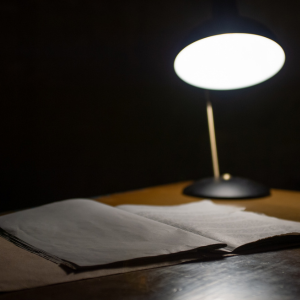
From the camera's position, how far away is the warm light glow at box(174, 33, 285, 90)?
34.9 inches

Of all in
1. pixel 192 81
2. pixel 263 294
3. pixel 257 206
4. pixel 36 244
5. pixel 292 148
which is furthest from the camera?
pixel 292 148

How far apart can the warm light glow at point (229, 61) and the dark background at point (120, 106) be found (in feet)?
1.15

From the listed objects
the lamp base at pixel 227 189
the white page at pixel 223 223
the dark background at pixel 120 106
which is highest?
the dark background at pixel 120 106

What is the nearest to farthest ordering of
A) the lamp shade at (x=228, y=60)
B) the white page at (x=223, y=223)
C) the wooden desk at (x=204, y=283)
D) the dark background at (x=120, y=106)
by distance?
1. the wooden desk at (x=204, y=283)
2. the white page at (x=223, y=223)
3. the lamp shade at (x=228, y=60)
4. the dark background at (x=120, y=106)

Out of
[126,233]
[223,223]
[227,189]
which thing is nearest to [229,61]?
[227,189]

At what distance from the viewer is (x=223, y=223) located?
62cm

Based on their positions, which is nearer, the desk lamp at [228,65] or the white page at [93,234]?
the white page at [93,234]

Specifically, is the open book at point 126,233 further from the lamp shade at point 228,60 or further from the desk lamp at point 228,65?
the lamp shade at point 228,60

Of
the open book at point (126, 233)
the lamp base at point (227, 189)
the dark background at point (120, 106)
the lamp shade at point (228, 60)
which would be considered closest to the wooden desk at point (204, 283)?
the open book at point (126, 233)

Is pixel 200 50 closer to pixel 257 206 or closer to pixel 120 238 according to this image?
pixel 257 206

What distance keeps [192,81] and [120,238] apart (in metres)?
0.61

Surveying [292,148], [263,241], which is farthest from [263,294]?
[292,148]

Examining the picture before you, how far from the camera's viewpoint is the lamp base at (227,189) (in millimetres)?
952

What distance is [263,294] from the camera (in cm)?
36
